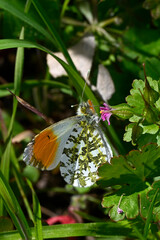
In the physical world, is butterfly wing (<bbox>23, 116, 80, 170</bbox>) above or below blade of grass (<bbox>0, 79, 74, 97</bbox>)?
below

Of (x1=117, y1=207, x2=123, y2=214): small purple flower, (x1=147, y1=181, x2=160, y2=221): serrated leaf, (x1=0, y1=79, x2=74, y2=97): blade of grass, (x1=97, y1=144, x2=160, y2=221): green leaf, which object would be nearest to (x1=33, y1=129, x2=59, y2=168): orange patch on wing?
(x1=97, y1=144, x2=160, y2=221): green leaf

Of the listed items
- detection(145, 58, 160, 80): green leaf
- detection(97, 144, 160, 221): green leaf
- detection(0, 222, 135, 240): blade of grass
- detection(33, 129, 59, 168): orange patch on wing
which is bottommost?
detection(0, 222, 135, 240): blade of grass

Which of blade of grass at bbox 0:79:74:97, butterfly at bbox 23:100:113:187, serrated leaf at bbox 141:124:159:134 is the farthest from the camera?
blade of grass at bbox 0:79:74:97

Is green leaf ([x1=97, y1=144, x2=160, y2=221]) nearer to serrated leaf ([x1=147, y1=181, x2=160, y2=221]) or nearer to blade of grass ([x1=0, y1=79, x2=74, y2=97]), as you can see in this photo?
serrated leaf ([x1=147, y1=181, x2=160, y2=221])

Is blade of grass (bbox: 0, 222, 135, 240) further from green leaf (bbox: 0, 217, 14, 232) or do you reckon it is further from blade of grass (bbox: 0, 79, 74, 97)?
blade of grass (bbox: 0, 79, 74, 97)

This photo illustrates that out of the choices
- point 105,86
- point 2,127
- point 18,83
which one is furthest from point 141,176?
point 2,127

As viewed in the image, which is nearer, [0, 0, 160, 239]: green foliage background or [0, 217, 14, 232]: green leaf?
[0, 0, 160, 239]: green foliage background

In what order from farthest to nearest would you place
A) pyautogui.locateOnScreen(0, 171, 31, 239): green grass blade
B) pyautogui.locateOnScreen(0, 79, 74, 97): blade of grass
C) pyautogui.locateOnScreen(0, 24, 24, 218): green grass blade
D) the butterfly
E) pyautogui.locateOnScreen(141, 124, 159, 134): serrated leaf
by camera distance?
pyautogui.locateOnScreen(0, 79, 74, 97): blade of grass
pyautogui.locateOnScreen(0, 24, 24, 218): green grass blade
the butterfly
pyautogui.locateOnScreen(0, 171, 31, 239): green grass blade
pyautogui.locateOnScreen(141, 124, 159, 134): serrated leaf

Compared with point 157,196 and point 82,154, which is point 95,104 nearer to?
point 82,154

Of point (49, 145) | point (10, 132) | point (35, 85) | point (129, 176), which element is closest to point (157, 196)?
point (129, 176)
